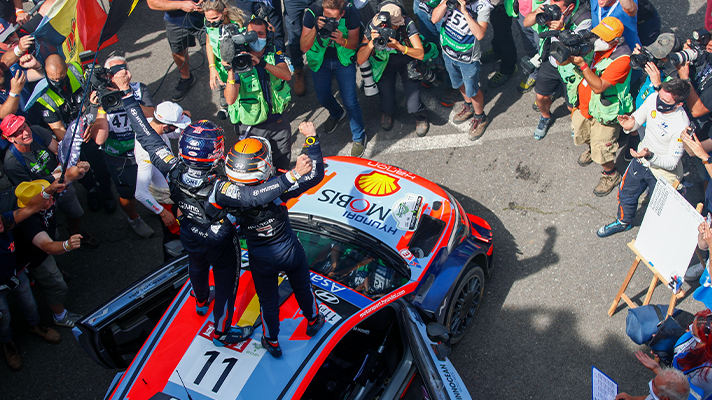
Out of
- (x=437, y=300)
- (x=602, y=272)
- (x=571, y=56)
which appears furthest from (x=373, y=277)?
(x=571, y=56)

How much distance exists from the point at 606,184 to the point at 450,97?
2.39 m

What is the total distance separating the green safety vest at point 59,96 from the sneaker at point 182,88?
1.94m

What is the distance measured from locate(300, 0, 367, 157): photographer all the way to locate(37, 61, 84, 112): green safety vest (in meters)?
2.54

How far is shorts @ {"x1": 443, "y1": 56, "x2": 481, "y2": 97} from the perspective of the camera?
5.93 meters

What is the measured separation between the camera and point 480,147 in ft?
20.8

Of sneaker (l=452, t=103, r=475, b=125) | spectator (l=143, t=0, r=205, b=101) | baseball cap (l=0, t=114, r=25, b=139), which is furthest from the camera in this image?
sneaker (l=452, t=103, r=475, b=125)

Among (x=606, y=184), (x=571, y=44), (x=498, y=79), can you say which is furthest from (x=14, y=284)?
(x=498, y=79)

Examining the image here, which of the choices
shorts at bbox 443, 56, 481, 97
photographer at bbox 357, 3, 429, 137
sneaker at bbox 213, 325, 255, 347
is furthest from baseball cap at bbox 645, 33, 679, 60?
sneaker at bbox 213, 325, 255, 347

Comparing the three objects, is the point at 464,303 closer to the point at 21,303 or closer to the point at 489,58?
the point at 21,303

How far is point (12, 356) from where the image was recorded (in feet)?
15.8

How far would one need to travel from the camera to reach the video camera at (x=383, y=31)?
546 centimetres

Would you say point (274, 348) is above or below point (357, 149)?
above

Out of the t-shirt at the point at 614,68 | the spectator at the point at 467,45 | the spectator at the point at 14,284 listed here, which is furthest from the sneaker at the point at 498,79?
the spectator at the point at 14,284

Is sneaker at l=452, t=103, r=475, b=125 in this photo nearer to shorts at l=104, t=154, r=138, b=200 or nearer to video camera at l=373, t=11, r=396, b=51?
video camera at l=373, t=11, r=396, b=51
